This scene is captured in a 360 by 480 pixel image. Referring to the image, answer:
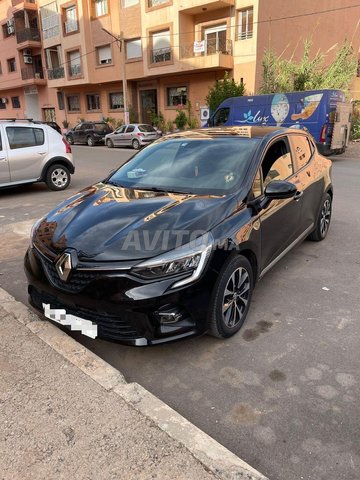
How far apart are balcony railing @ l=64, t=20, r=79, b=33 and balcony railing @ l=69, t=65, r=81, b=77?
8.69ft

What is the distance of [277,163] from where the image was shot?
13.2 feet

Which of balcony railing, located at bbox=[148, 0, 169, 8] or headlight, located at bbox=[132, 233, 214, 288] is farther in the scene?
balcony railing, located at bbox=[148, 0, 169, 8]

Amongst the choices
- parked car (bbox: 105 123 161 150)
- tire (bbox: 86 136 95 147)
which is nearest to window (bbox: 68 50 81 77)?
tire (bbox: 86 136 95 147)

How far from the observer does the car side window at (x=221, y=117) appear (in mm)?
16586

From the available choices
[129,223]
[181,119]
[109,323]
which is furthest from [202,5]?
[109,323]

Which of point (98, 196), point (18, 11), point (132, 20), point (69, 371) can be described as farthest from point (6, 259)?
point (18, 11)

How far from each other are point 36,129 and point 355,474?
29.3 ft

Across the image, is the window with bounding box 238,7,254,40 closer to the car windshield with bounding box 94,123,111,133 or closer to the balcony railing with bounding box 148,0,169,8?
the balcony railing with bounding box 148,0,169,8

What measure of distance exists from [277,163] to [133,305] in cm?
222

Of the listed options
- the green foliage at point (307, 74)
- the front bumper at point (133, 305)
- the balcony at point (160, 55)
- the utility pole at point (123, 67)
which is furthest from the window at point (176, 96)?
the front bumper at point (133, 305)

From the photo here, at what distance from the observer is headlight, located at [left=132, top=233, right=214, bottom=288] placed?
8.75ft

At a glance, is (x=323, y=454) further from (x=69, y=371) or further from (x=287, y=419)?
(x=69, y=371)

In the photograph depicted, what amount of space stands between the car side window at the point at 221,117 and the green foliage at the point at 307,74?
4669 millimetres

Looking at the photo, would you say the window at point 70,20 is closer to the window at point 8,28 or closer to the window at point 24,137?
the window at point 8,28
